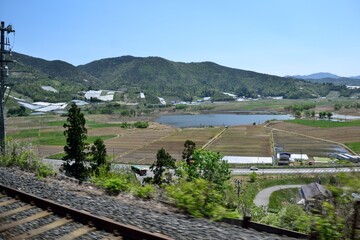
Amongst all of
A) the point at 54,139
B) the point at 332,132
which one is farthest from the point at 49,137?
the point at 332,132

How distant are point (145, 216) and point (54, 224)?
129 centimetres

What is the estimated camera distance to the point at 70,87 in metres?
163

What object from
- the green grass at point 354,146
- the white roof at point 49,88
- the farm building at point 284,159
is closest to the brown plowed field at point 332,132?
the green grass at point 354,146

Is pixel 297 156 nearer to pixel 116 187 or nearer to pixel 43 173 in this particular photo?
pixel 43 173

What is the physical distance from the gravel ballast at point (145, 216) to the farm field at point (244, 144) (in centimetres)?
4410

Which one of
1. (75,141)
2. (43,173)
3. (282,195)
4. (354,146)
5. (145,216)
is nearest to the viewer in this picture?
(145,216)

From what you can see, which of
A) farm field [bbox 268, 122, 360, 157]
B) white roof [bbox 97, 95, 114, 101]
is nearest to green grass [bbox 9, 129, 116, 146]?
farm field [bbox 268, 122, 360, 157]

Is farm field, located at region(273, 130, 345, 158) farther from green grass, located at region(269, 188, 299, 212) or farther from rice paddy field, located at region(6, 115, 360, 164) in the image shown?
green grass, located at region(269, 188, 299, 212)

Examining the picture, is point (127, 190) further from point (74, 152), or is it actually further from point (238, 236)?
point (74, 152)

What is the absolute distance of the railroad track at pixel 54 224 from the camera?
397cm

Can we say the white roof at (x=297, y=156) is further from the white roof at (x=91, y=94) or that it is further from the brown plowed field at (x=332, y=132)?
the white roof at (x=91, y=94)

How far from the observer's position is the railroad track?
13.0 ft

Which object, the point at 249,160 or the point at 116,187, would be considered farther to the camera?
the point at 249,160

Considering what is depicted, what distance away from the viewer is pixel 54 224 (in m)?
4.35
